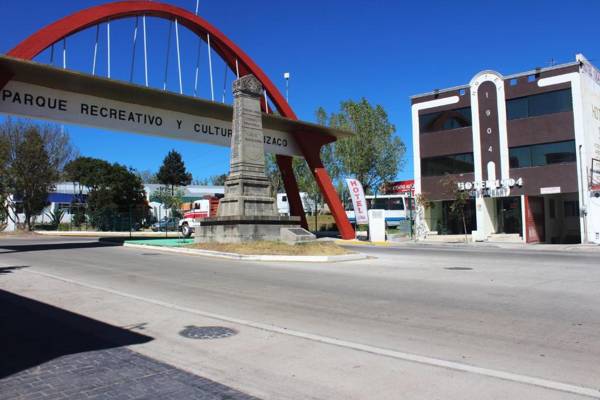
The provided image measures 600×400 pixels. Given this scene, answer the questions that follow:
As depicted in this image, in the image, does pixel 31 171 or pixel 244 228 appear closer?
pixel 244 228

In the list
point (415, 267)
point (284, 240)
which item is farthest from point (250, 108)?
point (415, 267)

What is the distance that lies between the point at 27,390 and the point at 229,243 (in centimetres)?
1659

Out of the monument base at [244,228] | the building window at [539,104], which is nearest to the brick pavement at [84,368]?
the monument base at [244,228]

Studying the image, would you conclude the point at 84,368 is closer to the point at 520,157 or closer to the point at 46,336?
the point at 46,336

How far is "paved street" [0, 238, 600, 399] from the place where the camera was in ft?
16.3

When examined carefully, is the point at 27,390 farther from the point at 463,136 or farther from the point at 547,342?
the point at 463,136

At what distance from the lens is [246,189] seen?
22.2 metres

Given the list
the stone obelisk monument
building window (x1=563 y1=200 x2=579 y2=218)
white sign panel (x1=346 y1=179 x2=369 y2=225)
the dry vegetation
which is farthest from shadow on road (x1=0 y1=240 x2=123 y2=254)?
building window (x1=563 y1=200 x2=579 y2=218)

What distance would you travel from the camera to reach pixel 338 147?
4806 centimetres

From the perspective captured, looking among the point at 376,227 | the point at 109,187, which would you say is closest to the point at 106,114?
the point at 376,227

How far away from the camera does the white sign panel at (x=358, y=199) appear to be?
33219 millimetres

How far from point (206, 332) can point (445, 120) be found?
36116mm

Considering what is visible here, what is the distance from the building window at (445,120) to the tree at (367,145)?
23.9ft

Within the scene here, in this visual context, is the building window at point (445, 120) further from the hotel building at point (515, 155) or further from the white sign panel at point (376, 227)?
the white sign panel at point (376, 227)
